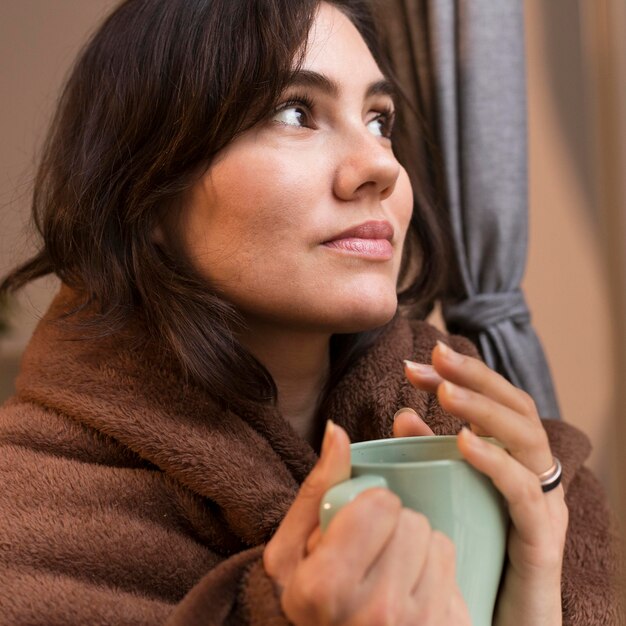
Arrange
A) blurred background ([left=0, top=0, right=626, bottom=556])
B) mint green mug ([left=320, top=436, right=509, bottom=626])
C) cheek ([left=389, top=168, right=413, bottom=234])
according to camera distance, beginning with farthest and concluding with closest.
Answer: cheek ([left=389, top=168, right=413, bottom=234]), mint green mug ([left=320, top=436, right=509, bottom=626]), blurred background ([left=0, top=0, right=626, bottom=556])

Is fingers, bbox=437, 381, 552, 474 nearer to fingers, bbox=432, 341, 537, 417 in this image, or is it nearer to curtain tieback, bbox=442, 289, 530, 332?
fingers, bbox=432, 341, 537, 417

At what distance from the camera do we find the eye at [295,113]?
2.43 ft

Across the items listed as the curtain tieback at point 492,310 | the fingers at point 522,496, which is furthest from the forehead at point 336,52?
the fingers at point 522,496

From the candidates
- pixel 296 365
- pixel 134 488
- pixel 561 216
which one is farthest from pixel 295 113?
pixel 561 216

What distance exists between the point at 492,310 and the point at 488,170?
0.16m

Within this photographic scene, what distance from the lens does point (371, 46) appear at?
971 mm

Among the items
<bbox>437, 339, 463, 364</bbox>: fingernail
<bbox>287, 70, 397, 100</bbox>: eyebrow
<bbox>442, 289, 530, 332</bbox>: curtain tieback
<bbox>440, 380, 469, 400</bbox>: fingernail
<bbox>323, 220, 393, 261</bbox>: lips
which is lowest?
<bbox>442, 289, 530, 332</bbox>: curtain tieback

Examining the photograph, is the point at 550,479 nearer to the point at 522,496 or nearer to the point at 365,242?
the point at 522,496

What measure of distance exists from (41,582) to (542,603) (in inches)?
14.5

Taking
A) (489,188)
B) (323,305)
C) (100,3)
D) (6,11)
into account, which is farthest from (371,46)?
(6,11)

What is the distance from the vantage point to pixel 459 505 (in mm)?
473

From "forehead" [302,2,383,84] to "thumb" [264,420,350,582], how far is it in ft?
1.29

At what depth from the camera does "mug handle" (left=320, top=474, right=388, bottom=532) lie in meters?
0.44

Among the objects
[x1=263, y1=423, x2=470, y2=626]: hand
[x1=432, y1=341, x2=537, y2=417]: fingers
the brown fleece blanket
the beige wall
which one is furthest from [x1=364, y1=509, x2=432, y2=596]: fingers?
the beige wall
